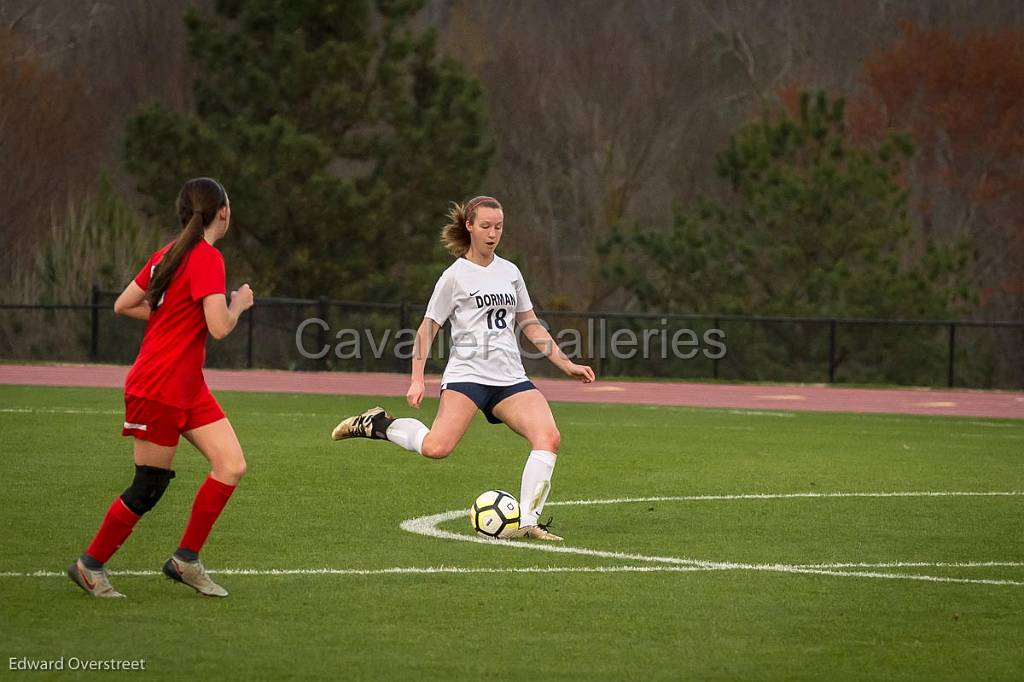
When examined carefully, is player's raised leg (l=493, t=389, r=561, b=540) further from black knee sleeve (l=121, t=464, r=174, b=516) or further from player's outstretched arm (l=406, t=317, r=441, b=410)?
black knee sleeve (l=121, t=464, r=174, b=516)

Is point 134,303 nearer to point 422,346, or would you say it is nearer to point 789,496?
point 422,346

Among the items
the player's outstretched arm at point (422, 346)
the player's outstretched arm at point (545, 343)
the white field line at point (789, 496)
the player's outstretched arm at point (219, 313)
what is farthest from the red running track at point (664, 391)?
the player's outstretched arm at point (219, 313)

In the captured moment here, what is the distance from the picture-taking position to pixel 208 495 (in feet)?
24.5

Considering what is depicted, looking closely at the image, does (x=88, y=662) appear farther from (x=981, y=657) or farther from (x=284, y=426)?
(x=284, y=426)

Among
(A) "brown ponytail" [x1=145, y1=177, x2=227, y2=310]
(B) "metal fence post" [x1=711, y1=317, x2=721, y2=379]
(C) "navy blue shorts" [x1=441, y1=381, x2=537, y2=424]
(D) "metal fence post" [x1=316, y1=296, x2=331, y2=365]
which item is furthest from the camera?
(D) "metal fence post" [x1=316, y1=296, x2=331, y2=365]

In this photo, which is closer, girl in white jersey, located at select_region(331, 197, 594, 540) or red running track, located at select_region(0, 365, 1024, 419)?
girl in white jersey, located at select_region(331, 197, 594, 540)

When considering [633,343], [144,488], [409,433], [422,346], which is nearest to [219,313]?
[144,488]

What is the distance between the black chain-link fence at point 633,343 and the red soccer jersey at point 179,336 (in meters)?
23.2

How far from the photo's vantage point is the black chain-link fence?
31.0 metres

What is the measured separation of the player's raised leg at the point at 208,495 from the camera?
292 inches

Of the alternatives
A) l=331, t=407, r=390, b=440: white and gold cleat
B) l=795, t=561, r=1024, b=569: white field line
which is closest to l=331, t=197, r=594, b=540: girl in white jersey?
l=331, t=407, r=390, b=440: white and gold cleat

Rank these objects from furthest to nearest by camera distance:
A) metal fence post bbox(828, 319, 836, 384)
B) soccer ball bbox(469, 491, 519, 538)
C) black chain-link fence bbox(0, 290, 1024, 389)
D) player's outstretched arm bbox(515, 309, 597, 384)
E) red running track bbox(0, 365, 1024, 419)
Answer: black chain-link fence bbox(0, 290, 1024, 389) → metal fence post bbox(828, 319, 836, 384) → red running track bbox(0, 365, 1024, 419) → player's outstretched arm bbox(515, 309, 597, 384) → soccer ball bbox(469, 491, 519, 538)

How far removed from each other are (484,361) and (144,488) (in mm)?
2840

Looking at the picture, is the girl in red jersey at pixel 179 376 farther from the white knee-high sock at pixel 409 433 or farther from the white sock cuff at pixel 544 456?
the white sock cuff at pixel 544 456
